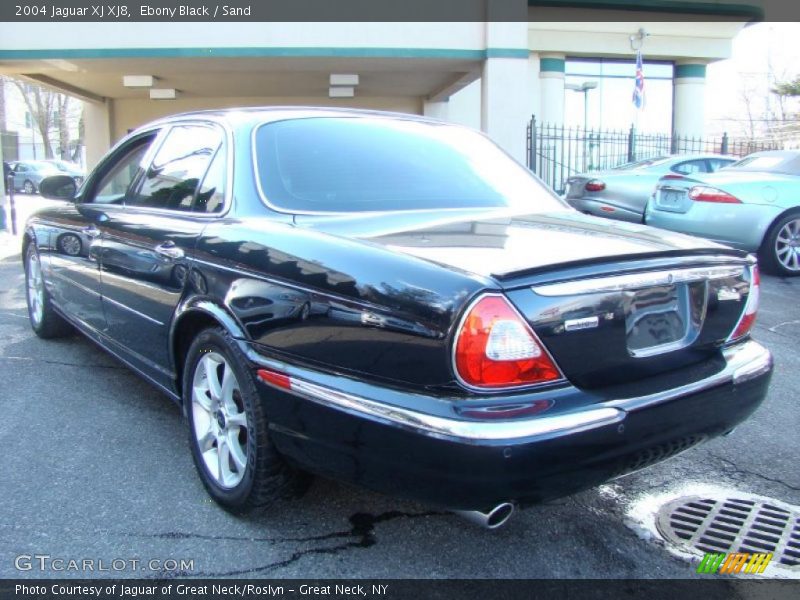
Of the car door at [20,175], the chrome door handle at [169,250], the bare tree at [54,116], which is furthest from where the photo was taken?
the bare tree at [54,116]

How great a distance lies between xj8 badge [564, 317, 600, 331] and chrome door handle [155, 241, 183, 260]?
5.73 feet

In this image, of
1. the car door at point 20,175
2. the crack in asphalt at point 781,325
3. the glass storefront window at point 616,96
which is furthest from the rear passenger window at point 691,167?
the car door at point 20,175

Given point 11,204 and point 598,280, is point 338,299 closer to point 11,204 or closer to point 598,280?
point 598,280

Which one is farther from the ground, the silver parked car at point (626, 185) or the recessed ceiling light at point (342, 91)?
the recessed ceiling light at point (342, 91)

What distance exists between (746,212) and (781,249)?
617 millimetres

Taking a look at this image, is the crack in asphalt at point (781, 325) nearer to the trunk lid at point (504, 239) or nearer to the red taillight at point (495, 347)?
the trunk lid at point (504, 239)

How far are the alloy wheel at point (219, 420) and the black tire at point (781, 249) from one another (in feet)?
22.1

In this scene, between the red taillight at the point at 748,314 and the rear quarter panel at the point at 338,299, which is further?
the red taillight at the point at 748,314

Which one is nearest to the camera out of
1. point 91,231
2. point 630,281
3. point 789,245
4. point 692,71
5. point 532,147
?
point 630,281

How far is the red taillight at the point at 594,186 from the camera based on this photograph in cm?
1006

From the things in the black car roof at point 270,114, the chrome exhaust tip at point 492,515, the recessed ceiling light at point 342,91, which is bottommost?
the chrome exhaust tip at point 492,515

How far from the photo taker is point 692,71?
18.5 meters

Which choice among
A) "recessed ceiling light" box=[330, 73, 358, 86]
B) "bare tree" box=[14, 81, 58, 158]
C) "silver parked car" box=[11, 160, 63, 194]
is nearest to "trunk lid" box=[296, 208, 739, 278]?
"recessed ceiling light" box=[330, 73, 358, 86]
